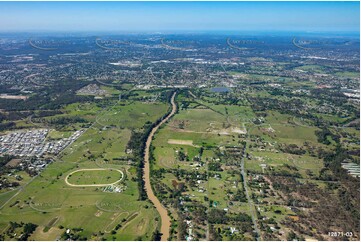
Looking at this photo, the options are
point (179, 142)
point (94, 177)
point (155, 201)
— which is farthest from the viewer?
point (179, 142)

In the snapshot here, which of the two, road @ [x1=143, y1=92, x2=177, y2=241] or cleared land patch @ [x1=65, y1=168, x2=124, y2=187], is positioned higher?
cleared land patch @ [x1=65, y1=168, x2=124, y2=187]

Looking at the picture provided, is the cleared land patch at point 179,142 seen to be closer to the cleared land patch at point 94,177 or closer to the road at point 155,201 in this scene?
the road at point 155,201

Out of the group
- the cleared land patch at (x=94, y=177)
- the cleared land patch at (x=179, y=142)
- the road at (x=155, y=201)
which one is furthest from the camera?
the cleared land patch at (x=179, y=142)

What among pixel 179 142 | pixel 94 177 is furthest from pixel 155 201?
pixel 179 142

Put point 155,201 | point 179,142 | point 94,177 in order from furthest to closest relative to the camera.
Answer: point 179,142, point 94,177, point 155,201

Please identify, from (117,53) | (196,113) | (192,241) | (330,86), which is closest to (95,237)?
(192,241)

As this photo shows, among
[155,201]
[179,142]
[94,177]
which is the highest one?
[179,142]

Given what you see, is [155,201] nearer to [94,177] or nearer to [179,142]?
[94,177]

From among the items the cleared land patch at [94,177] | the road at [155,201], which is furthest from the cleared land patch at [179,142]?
the cleared land patch at [94,177]

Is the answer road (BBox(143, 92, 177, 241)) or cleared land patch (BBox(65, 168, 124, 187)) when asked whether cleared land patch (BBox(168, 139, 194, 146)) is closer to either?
road (BBox(143, 92, 177, 241))

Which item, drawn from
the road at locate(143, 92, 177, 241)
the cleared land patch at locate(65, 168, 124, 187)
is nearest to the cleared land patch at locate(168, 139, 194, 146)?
the road at locate(143, 92, 177, 241)

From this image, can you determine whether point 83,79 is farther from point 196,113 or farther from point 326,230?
point 326,230
